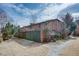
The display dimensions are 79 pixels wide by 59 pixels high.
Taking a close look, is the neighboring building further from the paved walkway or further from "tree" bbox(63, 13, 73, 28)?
the paved walkway

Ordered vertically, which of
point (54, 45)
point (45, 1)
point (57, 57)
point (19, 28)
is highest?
point (45, 1)

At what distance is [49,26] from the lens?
4.77ft

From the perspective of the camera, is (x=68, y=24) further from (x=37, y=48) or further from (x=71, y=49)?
(x=37, y=48)

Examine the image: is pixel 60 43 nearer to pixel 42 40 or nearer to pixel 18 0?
pixel 42 40

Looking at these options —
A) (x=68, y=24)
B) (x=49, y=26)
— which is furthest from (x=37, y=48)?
(x=68, y=24)

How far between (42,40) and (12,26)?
0.30 meters

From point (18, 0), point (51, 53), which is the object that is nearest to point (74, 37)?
point (51, 53)

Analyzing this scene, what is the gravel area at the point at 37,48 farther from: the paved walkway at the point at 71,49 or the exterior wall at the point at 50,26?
the exterior wall at the point at 50,26

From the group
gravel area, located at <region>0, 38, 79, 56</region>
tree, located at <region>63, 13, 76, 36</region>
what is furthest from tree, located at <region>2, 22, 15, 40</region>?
tree, located at <region>63, 13, 76, 36</region>

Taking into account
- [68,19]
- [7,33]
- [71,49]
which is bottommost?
[71,49]

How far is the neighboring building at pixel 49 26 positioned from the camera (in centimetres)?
144

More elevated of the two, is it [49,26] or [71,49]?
[49,26]

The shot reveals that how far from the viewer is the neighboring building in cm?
144

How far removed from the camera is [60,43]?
4.73 feet
